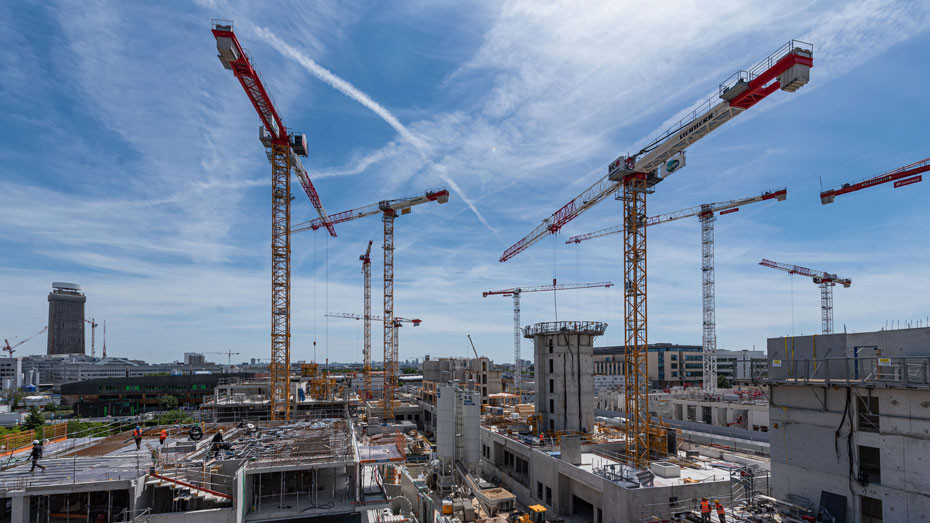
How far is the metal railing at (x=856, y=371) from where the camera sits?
58.2 feet

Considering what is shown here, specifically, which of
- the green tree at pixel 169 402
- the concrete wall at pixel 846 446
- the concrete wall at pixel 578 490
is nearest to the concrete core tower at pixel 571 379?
the concrete wall at pixel 578 490

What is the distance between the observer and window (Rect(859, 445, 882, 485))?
62.4ft

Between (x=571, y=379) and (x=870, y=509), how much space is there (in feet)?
95.0

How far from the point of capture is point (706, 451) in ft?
136

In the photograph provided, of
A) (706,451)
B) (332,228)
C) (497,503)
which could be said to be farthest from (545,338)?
(332,228)

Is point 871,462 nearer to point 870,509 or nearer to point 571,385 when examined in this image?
point 870,509

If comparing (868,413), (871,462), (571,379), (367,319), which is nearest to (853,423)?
(868,413)

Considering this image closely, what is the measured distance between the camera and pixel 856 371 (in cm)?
1988

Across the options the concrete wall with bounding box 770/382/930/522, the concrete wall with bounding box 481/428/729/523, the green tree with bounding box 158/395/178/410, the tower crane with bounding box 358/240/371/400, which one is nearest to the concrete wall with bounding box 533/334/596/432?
the concrete wall with bounding box 481/428/729/523

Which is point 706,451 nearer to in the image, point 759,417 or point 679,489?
point 679,489

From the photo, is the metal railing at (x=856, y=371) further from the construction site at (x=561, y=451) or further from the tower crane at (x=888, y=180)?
the tower crane at (x=888, y=180)

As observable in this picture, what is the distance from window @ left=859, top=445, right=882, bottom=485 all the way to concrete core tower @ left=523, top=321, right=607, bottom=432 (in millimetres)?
28059

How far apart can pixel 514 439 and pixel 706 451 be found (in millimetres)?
15684

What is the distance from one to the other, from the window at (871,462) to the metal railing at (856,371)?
2617 millimetres
